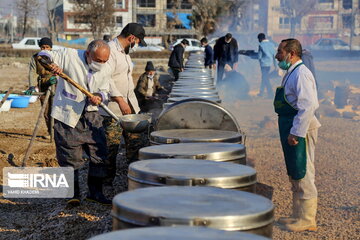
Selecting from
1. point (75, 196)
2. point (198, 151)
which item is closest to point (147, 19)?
point (75, 196)

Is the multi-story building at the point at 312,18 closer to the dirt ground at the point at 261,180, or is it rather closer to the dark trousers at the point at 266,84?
the dark trousers at the point at 266,84

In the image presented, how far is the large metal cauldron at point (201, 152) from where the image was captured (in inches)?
165

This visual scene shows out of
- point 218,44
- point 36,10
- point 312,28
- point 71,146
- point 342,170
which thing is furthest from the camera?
point 36,10

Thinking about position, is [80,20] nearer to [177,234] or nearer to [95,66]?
[95,66]

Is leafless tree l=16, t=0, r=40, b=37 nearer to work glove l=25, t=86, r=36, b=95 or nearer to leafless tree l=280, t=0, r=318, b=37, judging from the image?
leafless tree l=280, t=0, r=318, b=37

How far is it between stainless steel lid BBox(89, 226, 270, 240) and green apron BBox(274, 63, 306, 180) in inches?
117

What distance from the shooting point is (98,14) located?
6200 cm

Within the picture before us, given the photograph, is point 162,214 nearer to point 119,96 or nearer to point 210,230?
point 210,230

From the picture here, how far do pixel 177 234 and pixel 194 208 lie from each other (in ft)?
0.98

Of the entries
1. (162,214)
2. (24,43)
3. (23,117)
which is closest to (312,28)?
(24,43)

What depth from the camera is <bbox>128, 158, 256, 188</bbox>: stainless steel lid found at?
11.3 feet

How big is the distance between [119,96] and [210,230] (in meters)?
A: 4.07

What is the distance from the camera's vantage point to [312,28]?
125ft

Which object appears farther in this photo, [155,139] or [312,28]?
[312,28]
